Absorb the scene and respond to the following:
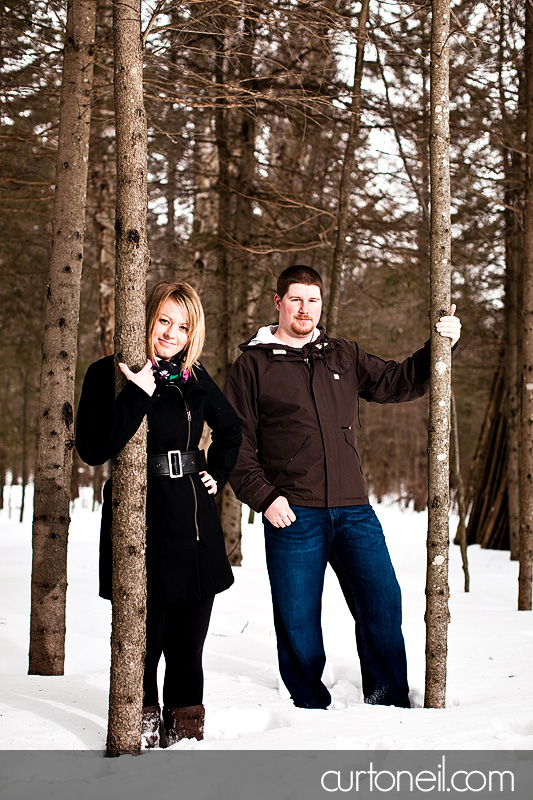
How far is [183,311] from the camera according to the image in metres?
3.27

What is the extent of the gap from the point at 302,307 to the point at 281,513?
41.4 inches

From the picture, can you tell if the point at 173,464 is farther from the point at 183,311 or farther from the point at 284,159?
the point at 284,159

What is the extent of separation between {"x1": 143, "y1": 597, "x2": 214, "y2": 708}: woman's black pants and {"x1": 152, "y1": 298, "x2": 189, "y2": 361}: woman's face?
1061 mm

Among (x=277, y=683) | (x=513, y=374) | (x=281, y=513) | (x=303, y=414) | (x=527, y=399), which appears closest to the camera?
(x=281, y=513)

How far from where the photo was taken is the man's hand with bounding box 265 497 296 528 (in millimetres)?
3781

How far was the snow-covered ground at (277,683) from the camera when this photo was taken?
3.03 meters

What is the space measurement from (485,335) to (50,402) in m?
8.97

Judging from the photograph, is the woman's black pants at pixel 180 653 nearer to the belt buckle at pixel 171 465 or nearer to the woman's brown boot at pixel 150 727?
the woman's brown boot at pixel 150 727

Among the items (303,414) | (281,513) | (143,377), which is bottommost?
(281,513)

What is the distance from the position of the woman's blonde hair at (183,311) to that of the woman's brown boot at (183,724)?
56.3 inches

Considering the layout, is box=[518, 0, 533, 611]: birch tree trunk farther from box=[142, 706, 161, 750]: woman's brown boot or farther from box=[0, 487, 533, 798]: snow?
box=[142, 706, 161, 750]: woman's brown boot

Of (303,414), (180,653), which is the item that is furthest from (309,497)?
(180,653)

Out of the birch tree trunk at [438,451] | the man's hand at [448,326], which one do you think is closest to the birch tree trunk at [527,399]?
the birch tree trunk at [438,451]
